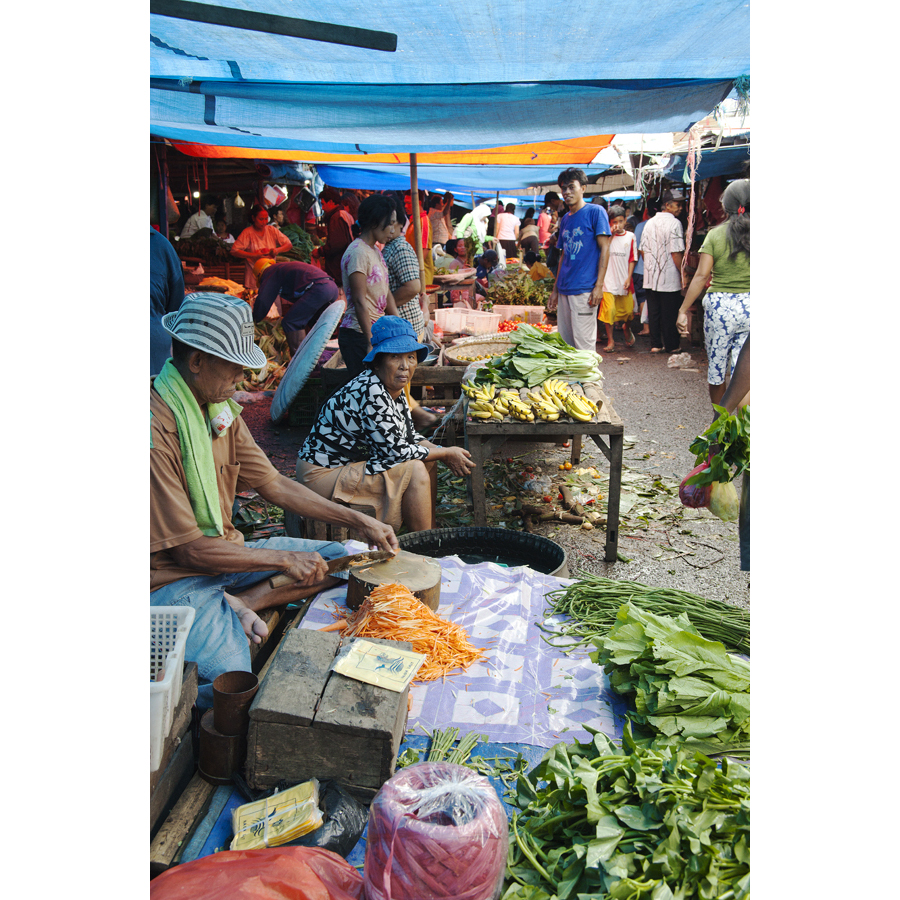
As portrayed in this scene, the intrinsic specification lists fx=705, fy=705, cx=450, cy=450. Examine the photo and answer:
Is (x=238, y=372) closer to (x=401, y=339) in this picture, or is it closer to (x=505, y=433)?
(x=401, y=339)

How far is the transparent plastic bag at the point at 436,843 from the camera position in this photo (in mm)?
1538

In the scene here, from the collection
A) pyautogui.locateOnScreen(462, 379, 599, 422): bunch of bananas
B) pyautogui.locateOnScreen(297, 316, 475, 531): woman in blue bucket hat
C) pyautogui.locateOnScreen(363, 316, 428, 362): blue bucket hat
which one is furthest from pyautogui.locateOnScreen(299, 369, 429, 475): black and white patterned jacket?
pyautogui.locateOnScreen(462, 379, 599, 422): bunch of bananas

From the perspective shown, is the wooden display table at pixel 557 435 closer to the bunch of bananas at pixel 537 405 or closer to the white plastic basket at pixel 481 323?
the bunch of bananas at pixel 537 405

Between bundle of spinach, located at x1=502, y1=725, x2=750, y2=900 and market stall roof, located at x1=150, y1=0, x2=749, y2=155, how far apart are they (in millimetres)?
2827

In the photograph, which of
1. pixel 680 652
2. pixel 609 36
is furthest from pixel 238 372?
pixel 609 36

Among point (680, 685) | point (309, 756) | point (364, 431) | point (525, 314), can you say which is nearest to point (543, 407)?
point (364, 431)

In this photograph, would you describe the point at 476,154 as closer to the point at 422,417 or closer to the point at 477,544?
the point at 422,417

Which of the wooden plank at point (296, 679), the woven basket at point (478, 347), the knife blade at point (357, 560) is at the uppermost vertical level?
the woven basket at point (478, 347)

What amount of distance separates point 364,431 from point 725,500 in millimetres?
2143

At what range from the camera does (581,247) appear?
7.64m

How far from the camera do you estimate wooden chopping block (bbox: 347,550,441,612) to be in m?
3.12

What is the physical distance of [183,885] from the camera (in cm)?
162

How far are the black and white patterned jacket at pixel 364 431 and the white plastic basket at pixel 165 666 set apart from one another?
6.56ft

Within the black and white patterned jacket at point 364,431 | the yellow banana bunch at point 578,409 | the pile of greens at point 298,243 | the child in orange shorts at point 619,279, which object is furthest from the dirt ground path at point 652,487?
the pile of greens at point 298,243
